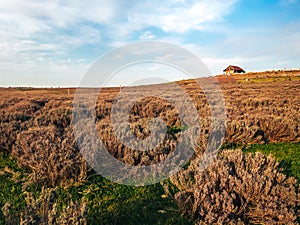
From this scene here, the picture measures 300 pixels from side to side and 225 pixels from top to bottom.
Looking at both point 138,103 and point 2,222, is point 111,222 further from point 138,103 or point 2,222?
point 138,103

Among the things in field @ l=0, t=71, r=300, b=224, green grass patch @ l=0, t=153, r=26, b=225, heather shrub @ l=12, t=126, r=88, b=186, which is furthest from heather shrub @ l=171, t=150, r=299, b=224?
green grass patch @ l=0, t=153, r=26, b=225


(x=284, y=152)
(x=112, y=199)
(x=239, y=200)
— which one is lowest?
(x=112, y=199)

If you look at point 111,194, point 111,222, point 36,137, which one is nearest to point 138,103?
point 36,137

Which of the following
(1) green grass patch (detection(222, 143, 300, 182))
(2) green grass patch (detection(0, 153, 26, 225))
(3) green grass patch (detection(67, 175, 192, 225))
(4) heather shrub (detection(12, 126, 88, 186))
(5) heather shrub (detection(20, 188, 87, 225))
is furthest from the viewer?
(1) green grass patch (detection(222, 143, 300, 182))

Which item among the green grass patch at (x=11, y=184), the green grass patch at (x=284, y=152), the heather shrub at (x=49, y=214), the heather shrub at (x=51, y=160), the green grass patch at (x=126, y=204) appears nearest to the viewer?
the heather shrub at (x=49, y=214)

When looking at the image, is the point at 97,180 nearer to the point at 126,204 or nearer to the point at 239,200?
the point at 126,204

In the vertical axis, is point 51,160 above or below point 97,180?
above

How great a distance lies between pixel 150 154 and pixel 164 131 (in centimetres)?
163

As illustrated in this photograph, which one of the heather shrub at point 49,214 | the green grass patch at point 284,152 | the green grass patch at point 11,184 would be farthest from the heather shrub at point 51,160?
the green grass patch at point 284,152

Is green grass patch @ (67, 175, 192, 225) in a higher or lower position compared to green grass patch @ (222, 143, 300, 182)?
lower

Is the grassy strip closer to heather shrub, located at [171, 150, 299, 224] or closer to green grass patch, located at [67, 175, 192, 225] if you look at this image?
green grass patch, located at [67, 175, 192, 225]

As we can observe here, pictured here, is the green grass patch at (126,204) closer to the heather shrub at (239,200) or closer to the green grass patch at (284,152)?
the heather shrub at (239,200)

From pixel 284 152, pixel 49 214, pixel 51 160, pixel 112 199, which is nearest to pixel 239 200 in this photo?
pixel 112 199

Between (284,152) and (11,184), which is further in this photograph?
(284,152)
